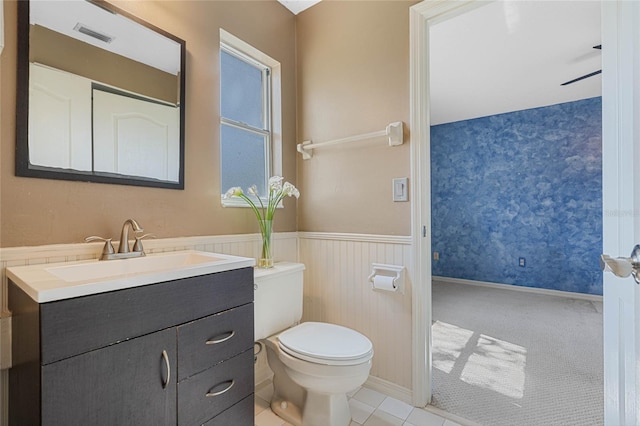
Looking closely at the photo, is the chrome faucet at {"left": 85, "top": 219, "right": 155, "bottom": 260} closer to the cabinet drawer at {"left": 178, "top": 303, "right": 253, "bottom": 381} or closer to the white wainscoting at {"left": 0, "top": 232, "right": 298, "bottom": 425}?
the white wainscoting at {"left": 0, "top": 232, "right": 298, "bottom": 425}

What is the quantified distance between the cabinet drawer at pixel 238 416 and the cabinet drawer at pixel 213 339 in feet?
0.70

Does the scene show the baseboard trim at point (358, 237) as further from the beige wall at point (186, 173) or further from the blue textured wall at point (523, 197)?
the blue textured wall at point (523, 197)

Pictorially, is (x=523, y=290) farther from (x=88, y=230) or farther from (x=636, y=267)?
(x=88, y=230)

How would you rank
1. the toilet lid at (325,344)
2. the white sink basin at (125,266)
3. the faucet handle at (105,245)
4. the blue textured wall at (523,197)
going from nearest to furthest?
the white sink basin at (125,266)
the faucet handle at (105,245)
the toilet lid at (325,344)
the blue textured wall at (523,197)

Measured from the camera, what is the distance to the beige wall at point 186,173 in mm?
1037

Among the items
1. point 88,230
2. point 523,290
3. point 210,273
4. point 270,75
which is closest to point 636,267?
point 210,273

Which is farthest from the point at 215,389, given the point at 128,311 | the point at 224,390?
the point at 128,311

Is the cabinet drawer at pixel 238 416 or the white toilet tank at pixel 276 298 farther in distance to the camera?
the white toilet tank at pixel 276 298

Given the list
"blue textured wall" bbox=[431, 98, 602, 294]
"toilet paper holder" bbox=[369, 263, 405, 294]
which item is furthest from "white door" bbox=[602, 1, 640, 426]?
"blue textured wall" bbox=[431, 98, 602, 294]

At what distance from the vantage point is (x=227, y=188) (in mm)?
1800

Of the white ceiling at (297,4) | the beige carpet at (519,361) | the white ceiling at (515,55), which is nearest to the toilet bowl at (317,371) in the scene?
the beige carpet at (519,361)

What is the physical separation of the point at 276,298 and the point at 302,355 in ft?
1.21

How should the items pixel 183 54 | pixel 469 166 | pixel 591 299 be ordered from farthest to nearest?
pixel 469 166, pixel 591 299, pixel 183 54

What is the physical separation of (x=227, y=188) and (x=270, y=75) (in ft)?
2.99
